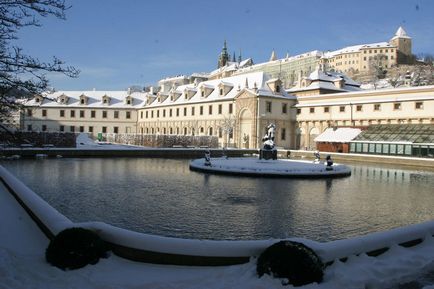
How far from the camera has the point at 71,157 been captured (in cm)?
3641

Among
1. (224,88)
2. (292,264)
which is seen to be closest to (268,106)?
(224,88)

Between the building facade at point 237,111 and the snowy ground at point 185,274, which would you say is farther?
the building facade at point 237,111

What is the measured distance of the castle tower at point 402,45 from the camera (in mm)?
131500

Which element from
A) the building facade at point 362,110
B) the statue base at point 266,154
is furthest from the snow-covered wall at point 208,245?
the building facade at point 362,110

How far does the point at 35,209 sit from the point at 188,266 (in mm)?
4978

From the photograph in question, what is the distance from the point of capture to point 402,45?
133 meters

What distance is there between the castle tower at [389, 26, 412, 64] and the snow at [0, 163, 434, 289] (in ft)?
451

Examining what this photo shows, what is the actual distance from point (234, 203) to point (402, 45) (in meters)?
137

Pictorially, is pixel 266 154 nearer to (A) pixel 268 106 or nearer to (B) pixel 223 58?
(A) pixel 268 106

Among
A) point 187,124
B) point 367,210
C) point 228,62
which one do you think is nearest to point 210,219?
point 367,210

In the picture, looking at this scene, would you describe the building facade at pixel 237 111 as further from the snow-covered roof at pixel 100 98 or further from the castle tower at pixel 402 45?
the castle tower at pixel 402 45

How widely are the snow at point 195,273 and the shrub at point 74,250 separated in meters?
0.13

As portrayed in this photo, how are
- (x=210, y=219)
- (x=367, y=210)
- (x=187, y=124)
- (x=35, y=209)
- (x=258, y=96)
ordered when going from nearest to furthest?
(x=35, y=209) < (x=210, y=219) < (x=367, y=210) < (x=258, y=96) < (x=187, y=124)

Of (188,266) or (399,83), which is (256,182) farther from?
(399,83)
